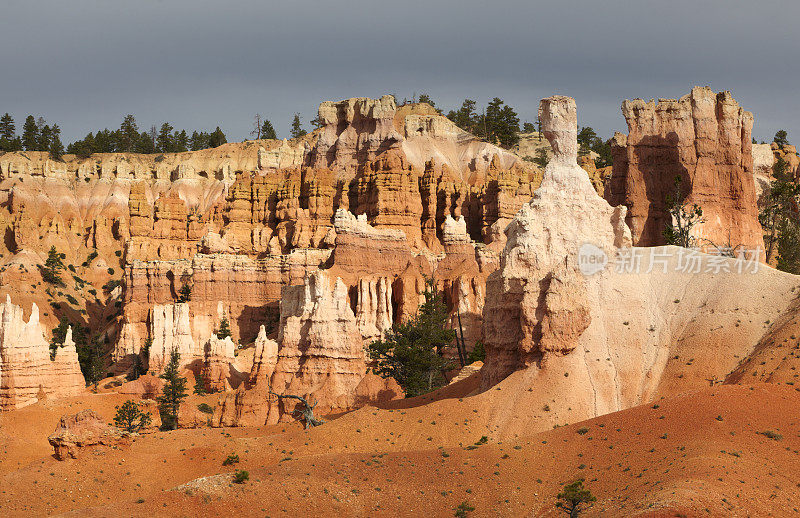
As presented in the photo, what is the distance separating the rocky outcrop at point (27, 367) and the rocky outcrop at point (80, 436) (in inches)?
1086

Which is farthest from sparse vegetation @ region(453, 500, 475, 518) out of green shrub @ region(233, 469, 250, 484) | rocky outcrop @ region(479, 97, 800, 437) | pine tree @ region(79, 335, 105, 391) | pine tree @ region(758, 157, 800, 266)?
pine tree @ region(79, 335, 105, 391)

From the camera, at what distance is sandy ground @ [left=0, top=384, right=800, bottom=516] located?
26672 millimetres

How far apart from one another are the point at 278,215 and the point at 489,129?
44.3 metres

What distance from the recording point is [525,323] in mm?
40344

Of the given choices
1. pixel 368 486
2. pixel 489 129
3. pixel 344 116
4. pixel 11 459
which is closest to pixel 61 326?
pixel 344 116

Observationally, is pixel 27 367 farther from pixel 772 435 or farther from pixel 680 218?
pixel 772 435

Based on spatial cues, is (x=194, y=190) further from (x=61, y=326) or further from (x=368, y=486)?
(x=368, y=486)

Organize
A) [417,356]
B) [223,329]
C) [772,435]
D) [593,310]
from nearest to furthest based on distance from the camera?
[772,435]
[593,310]
[417,356]
[223,329]

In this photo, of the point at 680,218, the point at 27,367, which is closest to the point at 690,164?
the point at 680,218

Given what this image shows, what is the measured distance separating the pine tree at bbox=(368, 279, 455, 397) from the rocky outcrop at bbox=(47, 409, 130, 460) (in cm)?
2075

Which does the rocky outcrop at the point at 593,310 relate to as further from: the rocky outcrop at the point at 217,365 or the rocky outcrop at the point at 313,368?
the rocky outcrop at the point at 217,365

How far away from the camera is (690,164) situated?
6775 centimetres

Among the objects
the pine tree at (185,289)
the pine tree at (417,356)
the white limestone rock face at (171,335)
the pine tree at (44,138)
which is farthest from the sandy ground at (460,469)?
the pine tree at (44,138)

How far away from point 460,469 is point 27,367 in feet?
144
